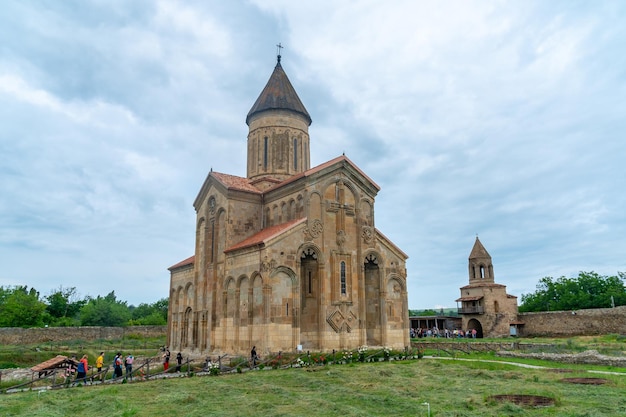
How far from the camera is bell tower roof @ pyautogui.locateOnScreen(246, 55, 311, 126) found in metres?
29.4

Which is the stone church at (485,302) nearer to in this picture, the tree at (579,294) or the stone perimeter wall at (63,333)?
the tree at (579,294)

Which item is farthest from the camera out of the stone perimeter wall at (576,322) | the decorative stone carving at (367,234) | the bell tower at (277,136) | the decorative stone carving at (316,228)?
the stone perimeter wall at (576,322)

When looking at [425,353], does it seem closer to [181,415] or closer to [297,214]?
[297,214]

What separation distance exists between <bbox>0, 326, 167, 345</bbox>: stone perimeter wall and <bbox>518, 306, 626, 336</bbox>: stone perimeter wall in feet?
122

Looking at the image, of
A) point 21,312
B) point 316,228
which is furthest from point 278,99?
point 21,312

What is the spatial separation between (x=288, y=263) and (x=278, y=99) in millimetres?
12908

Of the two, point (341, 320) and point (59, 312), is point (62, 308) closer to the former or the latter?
point (59, 312)

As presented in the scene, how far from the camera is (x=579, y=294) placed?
53969mm

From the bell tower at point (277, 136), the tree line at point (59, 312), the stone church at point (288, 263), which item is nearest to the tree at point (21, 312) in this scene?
the tree line at point (59, 312)

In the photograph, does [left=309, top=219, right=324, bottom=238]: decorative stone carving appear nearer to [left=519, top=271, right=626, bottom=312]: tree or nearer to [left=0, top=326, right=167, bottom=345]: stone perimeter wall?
[left=0, top=326, right=167, bottom=345]: stone perimeter wall

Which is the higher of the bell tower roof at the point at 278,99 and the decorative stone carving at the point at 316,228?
the bell tower roof at the point at 278,99

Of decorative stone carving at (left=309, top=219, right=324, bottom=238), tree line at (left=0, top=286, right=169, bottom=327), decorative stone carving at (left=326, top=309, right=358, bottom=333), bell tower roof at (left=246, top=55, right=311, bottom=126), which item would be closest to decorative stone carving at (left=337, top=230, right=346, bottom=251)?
decorative stone carving at (left=309, top=219, right=324, bottom=238)

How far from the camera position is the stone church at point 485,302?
41.6 meters

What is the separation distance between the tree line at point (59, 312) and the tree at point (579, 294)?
1994 inches
